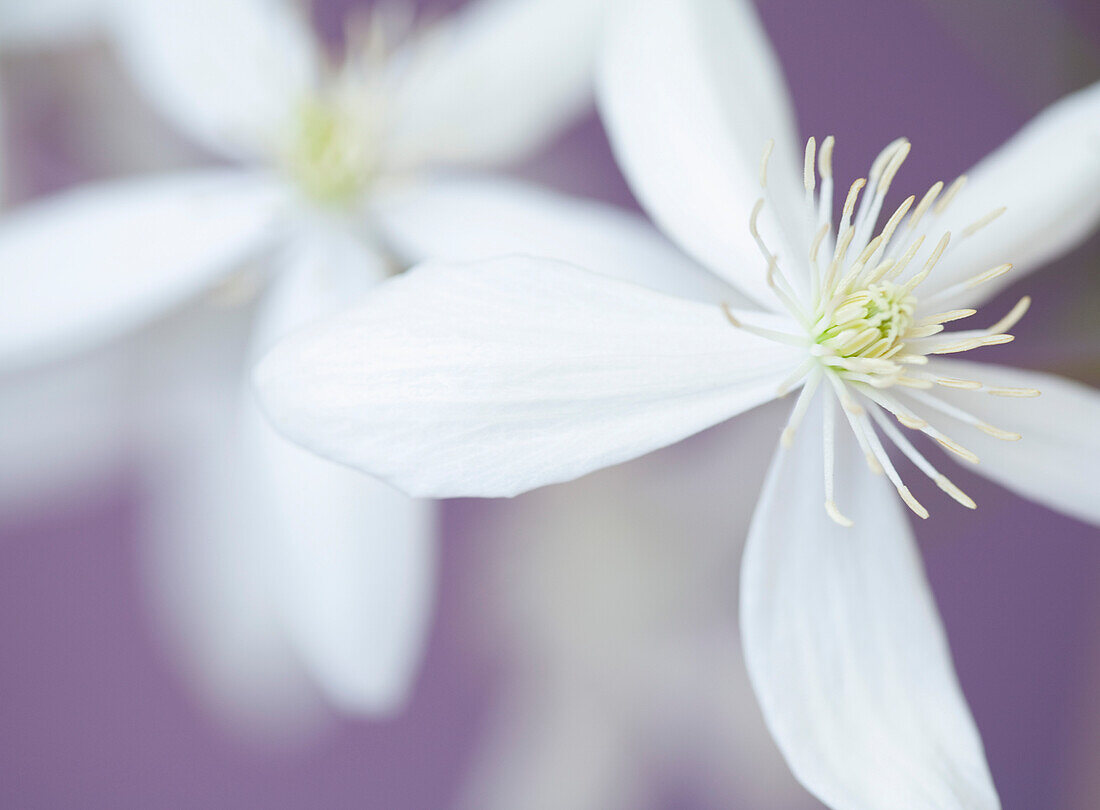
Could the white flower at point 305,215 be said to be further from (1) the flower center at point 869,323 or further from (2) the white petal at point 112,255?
(1) the flower center at point 869,323

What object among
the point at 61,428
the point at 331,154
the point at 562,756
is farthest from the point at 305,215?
the point at 562,756

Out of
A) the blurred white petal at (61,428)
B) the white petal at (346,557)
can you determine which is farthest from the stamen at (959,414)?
the blurred white petal at (61,428)

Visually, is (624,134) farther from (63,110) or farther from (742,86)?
(63,110)

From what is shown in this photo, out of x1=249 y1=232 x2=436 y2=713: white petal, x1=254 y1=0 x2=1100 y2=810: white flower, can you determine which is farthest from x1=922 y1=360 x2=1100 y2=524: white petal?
x1=249 y1=232 x2=436 y2=713: white petal

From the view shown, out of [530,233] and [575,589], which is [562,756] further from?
[530,233]

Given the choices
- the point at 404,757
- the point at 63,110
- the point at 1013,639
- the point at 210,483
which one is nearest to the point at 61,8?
the point at 63,110

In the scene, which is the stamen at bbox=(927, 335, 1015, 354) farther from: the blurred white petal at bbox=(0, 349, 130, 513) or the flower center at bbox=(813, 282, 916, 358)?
the blurred white petal at bbox=(0, 349, 130, 513)
